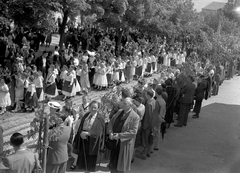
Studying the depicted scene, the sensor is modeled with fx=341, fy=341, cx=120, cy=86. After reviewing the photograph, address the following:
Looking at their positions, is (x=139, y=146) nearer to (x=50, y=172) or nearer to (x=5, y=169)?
(x=50, y=172)

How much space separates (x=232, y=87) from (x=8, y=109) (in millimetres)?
14101

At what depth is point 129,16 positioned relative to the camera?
20.5 metres

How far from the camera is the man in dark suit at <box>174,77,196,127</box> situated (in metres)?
11.1

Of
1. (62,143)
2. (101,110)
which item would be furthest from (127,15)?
(62,143)

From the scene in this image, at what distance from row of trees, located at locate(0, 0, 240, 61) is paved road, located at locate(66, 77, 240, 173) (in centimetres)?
692

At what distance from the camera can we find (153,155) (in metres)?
8.73

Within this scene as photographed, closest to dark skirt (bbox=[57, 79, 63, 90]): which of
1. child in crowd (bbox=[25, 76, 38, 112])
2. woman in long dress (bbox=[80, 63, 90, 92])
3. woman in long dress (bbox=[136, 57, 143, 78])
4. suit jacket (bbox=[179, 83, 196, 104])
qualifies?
woman in long dress (bbox=[80, 63, 90, 92])

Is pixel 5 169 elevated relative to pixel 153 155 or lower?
elevated

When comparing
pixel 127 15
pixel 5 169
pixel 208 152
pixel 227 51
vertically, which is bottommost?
pixel 208 152

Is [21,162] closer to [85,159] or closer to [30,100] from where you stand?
[85,159]

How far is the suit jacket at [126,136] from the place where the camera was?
6339 millimetres

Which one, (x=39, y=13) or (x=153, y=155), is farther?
(x=39, y=13)

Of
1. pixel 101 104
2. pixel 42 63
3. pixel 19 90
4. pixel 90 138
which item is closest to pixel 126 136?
pixel 90 138

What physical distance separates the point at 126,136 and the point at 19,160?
7.50 ft
